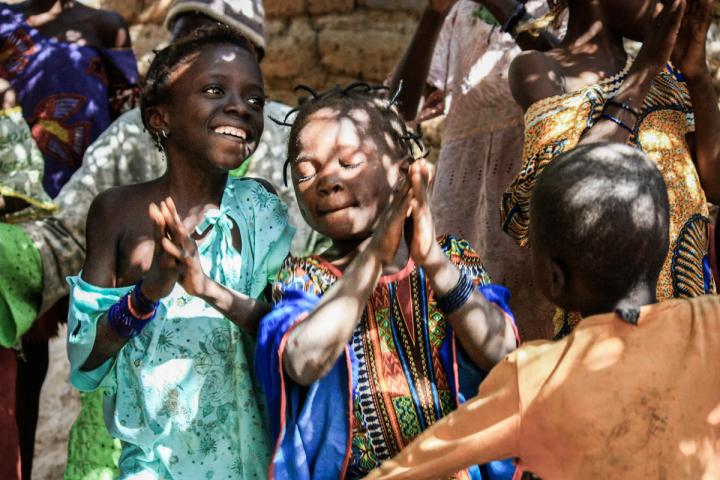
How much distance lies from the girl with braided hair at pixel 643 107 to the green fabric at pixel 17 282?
5.35 feet

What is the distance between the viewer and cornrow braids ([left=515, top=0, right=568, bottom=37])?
365 centimetres

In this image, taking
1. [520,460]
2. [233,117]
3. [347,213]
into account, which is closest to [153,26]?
[233,117]

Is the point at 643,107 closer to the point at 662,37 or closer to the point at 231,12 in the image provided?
the point at 662,37

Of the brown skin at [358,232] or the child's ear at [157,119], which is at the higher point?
the brown skin at [358,232]

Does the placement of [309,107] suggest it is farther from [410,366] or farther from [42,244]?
[42,244]

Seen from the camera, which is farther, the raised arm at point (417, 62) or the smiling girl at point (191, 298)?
the raised arm at point (417, 62)

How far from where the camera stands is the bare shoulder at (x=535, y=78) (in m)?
3.41

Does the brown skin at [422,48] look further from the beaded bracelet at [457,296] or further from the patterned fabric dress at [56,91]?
the beaded bracelet at [457,296]

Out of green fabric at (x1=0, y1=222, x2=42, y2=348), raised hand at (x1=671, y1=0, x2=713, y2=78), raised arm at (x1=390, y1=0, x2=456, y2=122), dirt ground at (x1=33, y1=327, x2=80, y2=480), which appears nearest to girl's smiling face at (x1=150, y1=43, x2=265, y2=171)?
green fabric at (x1=0, y1=222, x2=42, y2=348)

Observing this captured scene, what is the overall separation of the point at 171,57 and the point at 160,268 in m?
0.86

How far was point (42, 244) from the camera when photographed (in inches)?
145

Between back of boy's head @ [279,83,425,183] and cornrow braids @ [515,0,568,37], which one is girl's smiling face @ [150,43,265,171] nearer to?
back of boy's head @ [279,83,425,183]

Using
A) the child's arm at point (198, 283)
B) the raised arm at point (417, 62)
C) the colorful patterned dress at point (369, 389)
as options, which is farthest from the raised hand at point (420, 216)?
the raised arm at point (417, 62)

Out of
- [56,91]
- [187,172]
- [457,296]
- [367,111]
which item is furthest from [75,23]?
[457,296]
